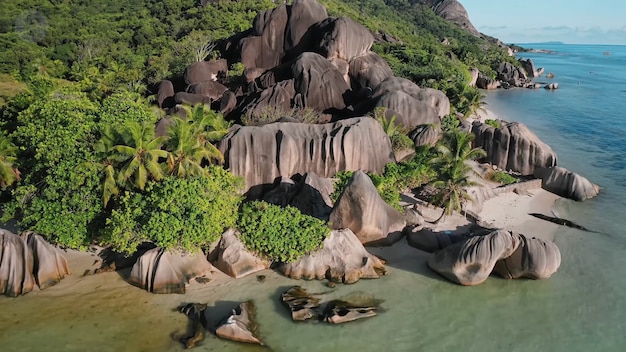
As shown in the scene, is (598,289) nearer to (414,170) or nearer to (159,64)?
(414,170)

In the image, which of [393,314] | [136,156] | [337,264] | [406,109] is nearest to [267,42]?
[406,109]

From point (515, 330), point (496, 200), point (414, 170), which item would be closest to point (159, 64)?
point (414, 170)

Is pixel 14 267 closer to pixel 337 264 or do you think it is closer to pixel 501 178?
pixel 337 264

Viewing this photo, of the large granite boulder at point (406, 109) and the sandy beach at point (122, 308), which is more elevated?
the large granite boulder at point (406, 109)

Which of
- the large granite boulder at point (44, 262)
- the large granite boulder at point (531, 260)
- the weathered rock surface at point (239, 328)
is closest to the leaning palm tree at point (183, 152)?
the large granite boulder at point (44, 262)

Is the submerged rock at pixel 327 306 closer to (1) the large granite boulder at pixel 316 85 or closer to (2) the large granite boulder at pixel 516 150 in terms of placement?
(2) the large granite boulder at pixel 516 150

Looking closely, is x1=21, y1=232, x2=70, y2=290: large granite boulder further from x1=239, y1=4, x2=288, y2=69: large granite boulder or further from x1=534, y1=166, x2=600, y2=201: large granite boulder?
x1=239, y1=4, x2=288, y2=69: large granite boulder

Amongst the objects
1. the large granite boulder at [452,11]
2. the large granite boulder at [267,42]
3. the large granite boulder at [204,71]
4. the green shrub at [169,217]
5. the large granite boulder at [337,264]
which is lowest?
the large granite boulder at [337,264]
